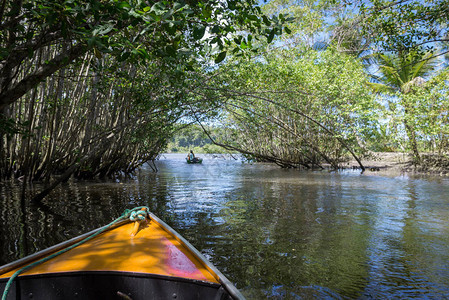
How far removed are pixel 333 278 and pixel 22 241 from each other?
4.11 metres

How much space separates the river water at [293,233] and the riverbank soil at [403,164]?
286 inches

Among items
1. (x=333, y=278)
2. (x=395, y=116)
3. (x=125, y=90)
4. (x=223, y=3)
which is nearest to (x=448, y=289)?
(x=333, y=278)

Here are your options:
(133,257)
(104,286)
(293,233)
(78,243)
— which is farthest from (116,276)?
(293,233)

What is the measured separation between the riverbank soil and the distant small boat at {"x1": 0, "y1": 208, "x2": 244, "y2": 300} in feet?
53.7

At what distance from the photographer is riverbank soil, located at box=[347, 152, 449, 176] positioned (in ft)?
51.8

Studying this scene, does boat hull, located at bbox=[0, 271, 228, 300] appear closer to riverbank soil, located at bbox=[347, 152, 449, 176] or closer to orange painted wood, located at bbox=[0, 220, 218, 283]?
orange painted wood, located at bbox=[0, 220, 218, 283]

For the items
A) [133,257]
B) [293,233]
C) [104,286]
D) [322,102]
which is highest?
[322,102]

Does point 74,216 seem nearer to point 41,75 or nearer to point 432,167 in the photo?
point 41,75

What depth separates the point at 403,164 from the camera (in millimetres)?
18203

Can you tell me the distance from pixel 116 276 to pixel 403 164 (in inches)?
754

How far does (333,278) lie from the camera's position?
138 inches

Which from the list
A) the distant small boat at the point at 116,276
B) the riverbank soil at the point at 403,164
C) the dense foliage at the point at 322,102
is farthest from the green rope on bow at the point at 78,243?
the riverbank soil at the point at 403,164

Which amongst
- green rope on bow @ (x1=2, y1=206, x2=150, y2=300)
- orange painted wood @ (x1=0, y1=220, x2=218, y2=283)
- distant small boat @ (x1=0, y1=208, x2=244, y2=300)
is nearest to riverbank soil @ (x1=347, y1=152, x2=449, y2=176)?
green rope on bow @ (x1=2, y1=206, x2=150, y2=300)

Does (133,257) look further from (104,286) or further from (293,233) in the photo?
(293,233)
